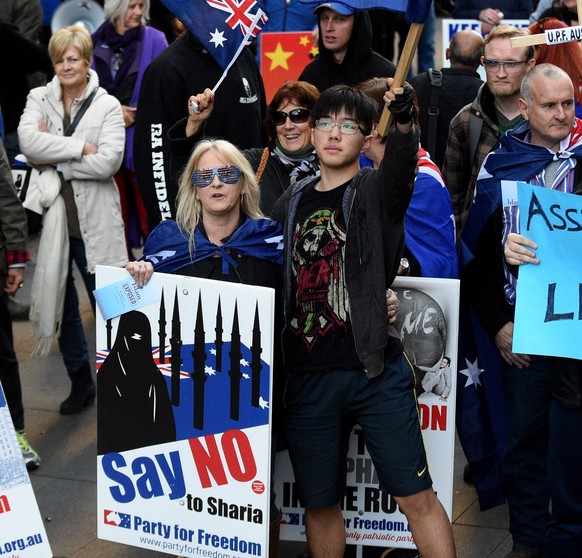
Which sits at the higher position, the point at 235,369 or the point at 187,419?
the point at 235,369

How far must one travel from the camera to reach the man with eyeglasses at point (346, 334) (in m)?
4.16

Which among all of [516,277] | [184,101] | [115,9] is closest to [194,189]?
[516,277]

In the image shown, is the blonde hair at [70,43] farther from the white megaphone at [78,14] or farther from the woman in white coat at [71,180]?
the white megaphone at [78,14]

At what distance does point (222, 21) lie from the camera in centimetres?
516

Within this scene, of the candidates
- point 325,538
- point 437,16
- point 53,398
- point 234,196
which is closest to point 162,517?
point 325,538

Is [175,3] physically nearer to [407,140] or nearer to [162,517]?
[407,140]

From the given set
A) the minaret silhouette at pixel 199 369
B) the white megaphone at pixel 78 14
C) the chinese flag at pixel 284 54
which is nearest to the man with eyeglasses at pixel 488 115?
the minaret silhouette at pixel 199 369

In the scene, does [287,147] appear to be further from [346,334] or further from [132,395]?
[132,395]

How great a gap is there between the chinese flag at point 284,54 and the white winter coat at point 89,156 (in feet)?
7.66

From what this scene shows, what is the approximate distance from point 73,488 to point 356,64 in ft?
8.94

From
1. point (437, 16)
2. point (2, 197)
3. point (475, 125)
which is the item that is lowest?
point (2, 197)

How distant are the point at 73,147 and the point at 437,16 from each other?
10860mm

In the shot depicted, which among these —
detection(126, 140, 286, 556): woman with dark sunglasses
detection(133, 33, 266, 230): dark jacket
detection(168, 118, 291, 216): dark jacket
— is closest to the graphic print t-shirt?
detection(126, 140, 286, 556): woman with dark sunglasses

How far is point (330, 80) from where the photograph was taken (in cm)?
648
